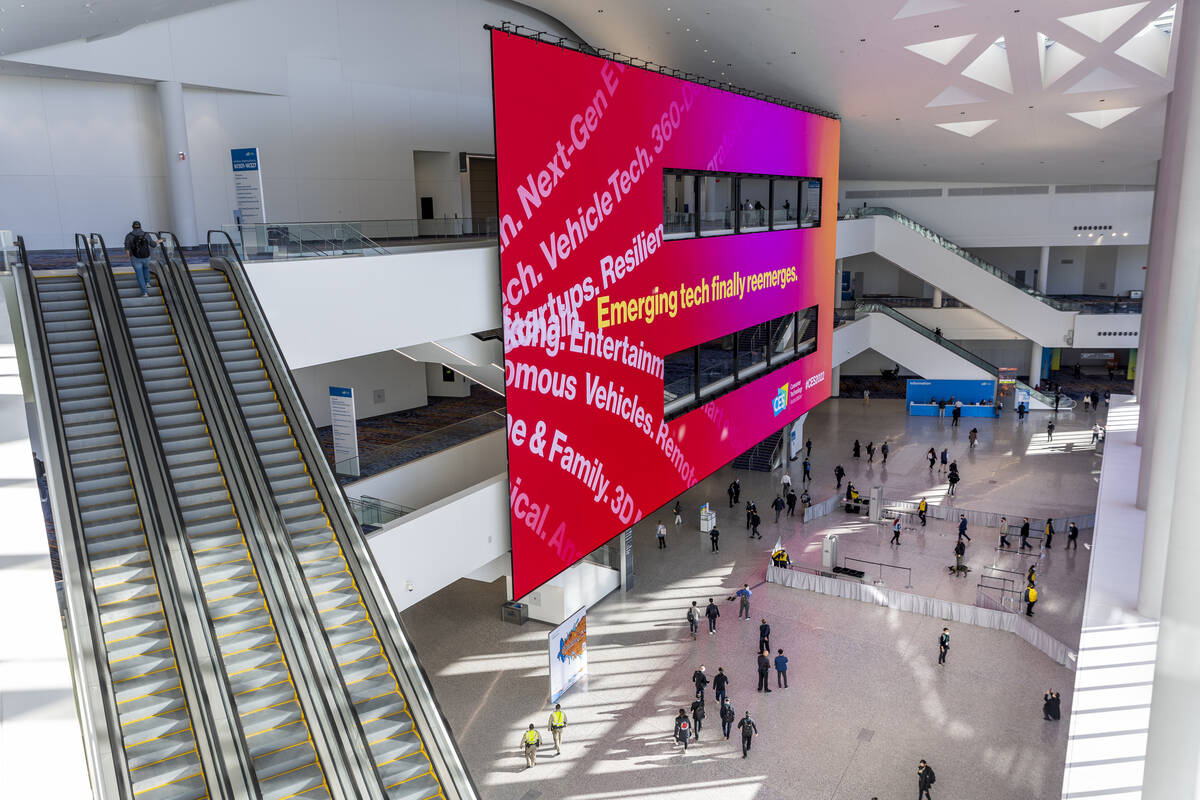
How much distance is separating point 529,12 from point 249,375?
18.8 metres

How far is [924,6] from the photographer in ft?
58.5

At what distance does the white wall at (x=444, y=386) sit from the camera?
2306cm

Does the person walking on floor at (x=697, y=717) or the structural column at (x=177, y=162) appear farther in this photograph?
the structural column at (x=177, y=162)

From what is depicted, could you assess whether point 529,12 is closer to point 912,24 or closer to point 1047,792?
point 912,24

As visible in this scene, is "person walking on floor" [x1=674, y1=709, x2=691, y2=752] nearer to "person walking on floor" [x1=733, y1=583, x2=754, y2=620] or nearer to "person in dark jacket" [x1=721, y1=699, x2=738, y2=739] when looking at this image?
"person in dark jacket" [x1=721, y1=699, x2=738, y2=739]

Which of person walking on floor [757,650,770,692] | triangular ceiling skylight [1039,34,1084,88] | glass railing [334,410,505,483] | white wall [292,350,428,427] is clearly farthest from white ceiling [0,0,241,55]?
triangular ceiling skylight [1039,34,1084,88]

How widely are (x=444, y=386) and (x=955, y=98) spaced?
16.1m

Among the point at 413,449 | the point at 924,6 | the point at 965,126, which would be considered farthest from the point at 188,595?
the point at 965,126

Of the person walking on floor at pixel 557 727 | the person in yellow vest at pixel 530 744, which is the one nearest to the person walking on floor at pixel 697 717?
the person walking on floor at pixel 557 727

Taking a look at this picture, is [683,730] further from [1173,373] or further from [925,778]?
[1173,373]

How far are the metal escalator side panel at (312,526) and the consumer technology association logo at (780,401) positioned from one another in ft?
47.7

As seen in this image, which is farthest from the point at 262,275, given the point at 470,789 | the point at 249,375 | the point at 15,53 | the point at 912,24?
the point at 912,24

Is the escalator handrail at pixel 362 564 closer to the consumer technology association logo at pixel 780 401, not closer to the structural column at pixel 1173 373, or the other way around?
the structural column at pixel 1173 373

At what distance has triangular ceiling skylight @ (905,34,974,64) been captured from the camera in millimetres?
20130
